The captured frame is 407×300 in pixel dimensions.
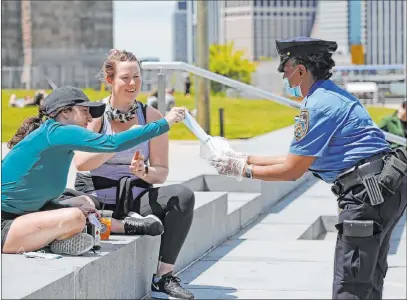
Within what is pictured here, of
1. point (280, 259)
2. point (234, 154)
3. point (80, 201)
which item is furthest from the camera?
point (280, 259)

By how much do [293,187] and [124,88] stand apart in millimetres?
7168

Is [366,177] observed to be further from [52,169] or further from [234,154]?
[52,169]

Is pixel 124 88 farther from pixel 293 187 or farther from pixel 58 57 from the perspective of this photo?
pixel 58 57

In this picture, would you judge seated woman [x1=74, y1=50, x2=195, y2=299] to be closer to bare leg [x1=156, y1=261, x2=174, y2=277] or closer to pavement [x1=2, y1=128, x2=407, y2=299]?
bare leg [x1=156, y1=261, x2=174, y2=277]

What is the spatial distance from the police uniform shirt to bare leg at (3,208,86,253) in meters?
1.25

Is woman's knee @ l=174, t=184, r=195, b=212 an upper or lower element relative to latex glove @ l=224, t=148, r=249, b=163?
lower

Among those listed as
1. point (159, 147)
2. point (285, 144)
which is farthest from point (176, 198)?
point (285, 144)

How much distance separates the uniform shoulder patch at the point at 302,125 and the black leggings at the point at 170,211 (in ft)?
5.03

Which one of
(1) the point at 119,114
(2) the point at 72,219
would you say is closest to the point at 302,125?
(2) the point at 72,219

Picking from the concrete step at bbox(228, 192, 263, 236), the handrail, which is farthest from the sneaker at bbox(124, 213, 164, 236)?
the concrete step at bbox(228, 192, 263, 236)

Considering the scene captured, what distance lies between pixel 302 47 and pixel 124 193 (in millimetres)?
1886

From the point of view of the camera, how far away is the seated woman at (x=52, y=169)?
16.0 feet

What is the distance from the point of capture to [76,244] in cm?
510

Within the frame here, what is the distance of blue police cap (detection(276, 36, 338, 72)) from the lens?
4645mm
